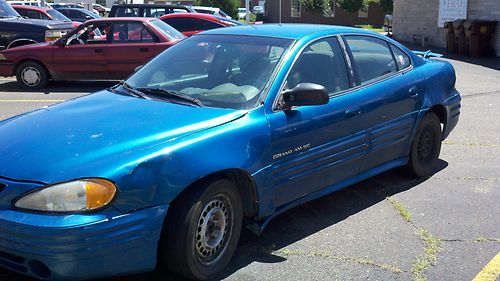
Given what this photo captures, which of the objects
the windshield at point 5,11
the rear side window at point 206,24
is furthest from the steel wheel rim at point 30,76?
the rear side window at point 206,24

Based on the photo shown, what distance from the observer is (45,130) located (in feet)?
11.6

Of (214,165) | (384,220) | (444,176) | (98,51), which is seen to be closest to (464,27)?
(98,51)

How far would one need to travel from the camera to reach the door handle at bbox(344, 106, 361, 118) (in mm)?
4469

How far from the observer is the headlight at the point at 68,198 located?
2943 mm

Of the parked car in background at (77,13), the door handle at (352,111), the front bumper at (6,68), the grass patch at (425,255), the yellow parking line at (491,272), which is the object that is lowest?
the yellow parking line at (491,272)

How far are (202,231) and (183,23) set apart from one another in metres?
11.5

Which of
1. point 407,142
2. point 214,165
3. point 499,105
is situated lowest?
point 499,105

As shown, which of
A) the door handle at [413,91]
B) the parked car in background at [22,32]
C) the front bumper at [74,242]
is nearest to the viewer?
the front bumper at [74,242]

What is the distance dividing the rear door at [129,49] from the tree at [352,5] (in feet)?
116

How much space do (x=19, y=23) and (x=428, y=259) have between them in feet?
41.8

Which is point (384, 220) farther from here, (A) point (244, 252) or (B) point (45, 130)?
(B) point (45, 130)

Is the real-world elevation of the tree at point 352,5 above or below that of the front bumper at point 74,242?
above

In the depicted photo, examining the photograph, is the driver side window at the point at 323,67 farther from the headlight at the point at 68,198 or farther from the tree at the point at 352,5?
the tree at the point at 352,5

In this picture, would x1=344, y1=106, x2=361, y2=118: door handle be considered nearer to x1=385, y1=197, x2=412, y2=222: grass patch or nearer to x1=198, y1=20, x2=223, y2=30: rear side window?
x1=385, y1=197, x2=412, y2=222: grass patch
